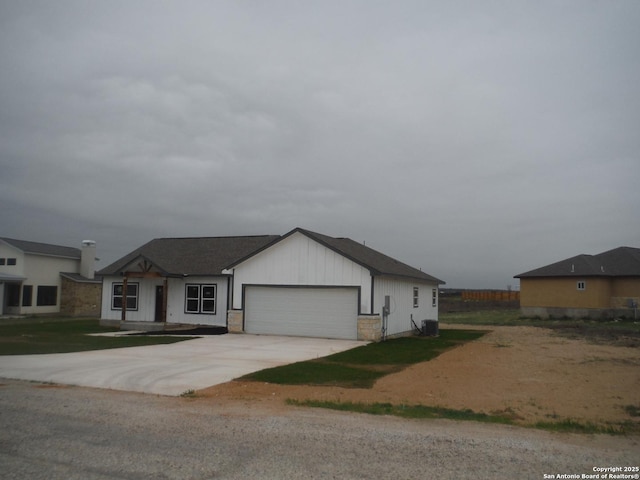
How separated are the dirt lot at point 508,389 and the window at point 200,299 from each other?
14.1 metres

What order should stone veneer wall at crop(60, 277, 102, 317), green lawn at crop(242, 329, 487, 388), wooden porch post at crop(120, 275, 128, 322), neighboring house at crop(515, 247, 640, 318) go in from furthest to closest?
stone veneer wall at crop(60, 277, 102, 317) < neighboring house at crop(515, 247, 640, 318) < wooden porch post at crop(120, 275, 128, 322) < green lawn at crop(242, 329, 487, 388)

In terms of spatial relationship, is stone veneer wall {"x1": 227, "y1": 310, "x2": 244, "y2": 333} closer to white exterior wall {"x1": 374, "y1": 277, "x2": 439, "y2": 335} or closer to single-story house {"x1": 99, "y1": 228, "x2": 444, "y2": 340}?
single-story house {"x1": 99, "y1": 228, "x2": 444, "y2": 340}

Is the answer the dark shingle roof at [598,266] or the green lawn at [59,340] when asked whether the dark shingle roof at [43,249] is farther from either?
the dark shingle roof at [598,266]

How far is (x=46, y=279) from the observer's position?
39750 millimetres

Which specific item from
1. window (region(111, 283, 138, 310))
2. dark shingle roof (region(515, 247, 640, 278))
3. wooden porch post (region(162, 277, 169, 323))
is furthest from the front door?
dark shingle roof (region(515, 247, 640, 278))

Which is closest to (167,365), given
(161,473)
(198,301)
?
(161,473)

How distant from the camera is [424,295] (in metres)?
30.9

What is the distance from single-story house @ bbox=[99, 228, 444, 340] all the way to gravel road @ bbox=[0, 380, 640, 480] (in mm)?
13677

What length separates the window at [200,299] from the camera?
28203 millimetres

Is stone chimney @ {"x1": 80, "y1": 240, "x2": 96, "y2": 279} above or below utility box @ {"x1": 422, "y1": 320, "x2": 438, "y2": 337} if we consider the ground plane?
above

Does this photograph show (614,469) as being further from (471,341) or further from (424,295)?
(424,295)

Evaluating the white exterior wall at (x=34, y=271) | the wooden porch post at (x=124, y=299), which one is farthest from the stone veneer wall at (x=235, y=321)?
the white exterior wall at (x=34, y=271)

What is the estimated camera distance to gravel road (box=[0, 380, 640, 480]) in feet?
20.0

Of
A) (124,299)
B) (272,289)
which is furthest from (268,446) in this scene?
(124,299)
